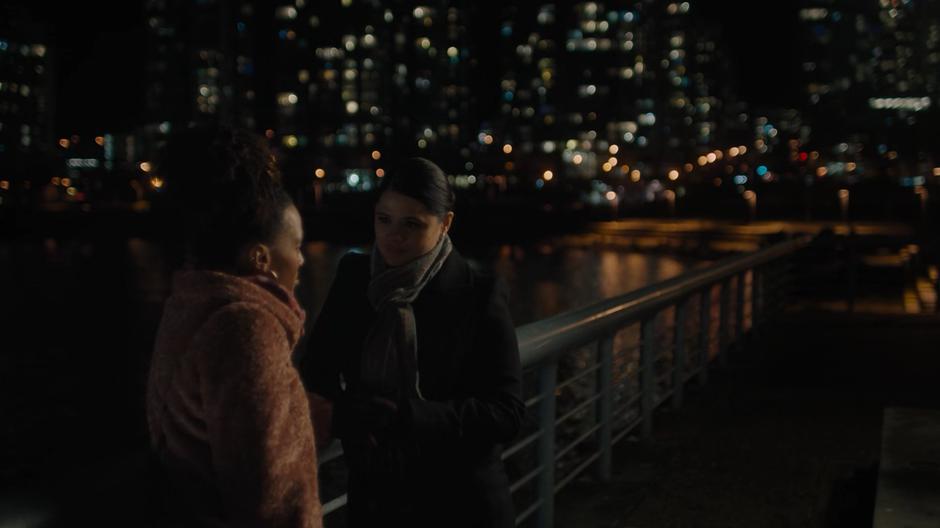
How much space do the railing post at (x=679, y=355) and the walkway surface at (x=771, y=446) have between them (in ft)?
0.41

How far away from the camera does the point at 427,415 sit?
2.45m

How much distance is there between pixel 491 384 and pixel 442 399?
0.38ft

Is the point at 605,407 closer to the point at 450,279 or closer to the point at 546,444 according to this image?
the point at 546,444

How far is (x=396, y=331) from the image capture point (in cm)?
247

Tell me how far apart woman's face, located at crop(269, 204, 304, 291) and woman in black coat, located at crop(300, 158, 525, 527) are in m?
0.53

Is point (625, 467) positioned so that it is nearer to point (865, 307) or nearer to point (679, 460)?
point (679, 460)

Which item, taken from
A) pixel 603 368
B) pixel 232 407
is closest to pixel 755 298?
pixel 603 368

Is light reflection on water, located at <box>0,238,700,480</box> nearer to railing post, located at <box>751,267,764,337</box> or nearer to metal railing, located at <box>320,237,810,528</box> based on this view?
metal railing, located at <box>320,237,810,528</box>

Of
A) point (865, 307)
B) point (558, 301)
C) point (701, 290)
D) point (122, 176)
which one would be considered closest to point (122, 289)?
point (558, 301)

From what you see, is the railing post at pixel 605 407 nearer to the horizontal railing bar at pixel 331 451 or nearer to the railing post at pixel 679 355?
the railing post at pixel 679 355

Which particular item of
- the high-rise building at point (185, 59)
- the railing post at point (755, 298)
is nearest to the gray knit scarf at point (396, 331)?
the railing post at point (755, 298)

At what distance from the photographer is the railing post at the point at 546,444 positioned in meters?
4.64

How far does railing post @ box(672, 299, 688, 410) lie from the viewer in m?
7.55

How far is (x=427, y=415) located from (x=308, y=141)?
197m
